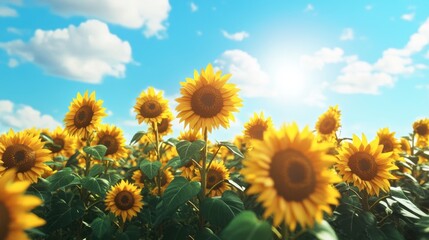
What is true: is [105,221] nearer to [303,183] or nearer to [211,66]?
[211,66]

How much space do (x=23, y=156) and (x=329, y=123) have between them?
6481 mm

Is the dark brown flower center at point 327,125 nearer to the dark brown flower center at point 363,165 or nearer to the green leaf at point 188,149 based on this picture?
the dark brown flower center at point 363,165

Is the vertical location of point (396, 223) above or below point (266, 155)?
below

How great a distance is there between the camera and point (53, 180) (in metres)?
4.80

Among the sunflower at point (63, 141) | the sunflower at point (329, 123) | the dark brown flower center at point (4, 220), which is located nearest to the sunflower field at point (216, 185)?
the dark brown flower center at point (4, 220)

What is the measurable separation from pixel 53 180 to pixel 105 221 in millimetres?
846

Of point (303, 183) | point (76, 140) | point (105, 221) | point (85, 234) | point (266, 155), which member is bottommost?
point (85, 234)

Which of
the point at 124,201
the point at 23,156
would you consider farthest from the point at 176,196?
the point at 23,156

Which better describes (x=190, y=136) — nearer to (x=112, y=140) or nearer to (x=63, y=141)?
(x=112, y=140)

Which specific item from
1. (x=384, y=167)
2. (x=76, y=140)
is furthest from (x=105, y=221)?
(x=76, y=140)

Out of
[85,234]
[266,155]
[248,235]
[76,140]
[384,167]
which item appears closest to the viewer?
[248,235]

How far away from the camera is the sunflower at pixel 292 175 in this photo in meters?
2.53

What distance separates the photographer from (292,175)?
2.65 metres

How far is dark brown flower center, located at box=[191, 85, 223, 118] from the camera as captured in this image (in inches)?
178
